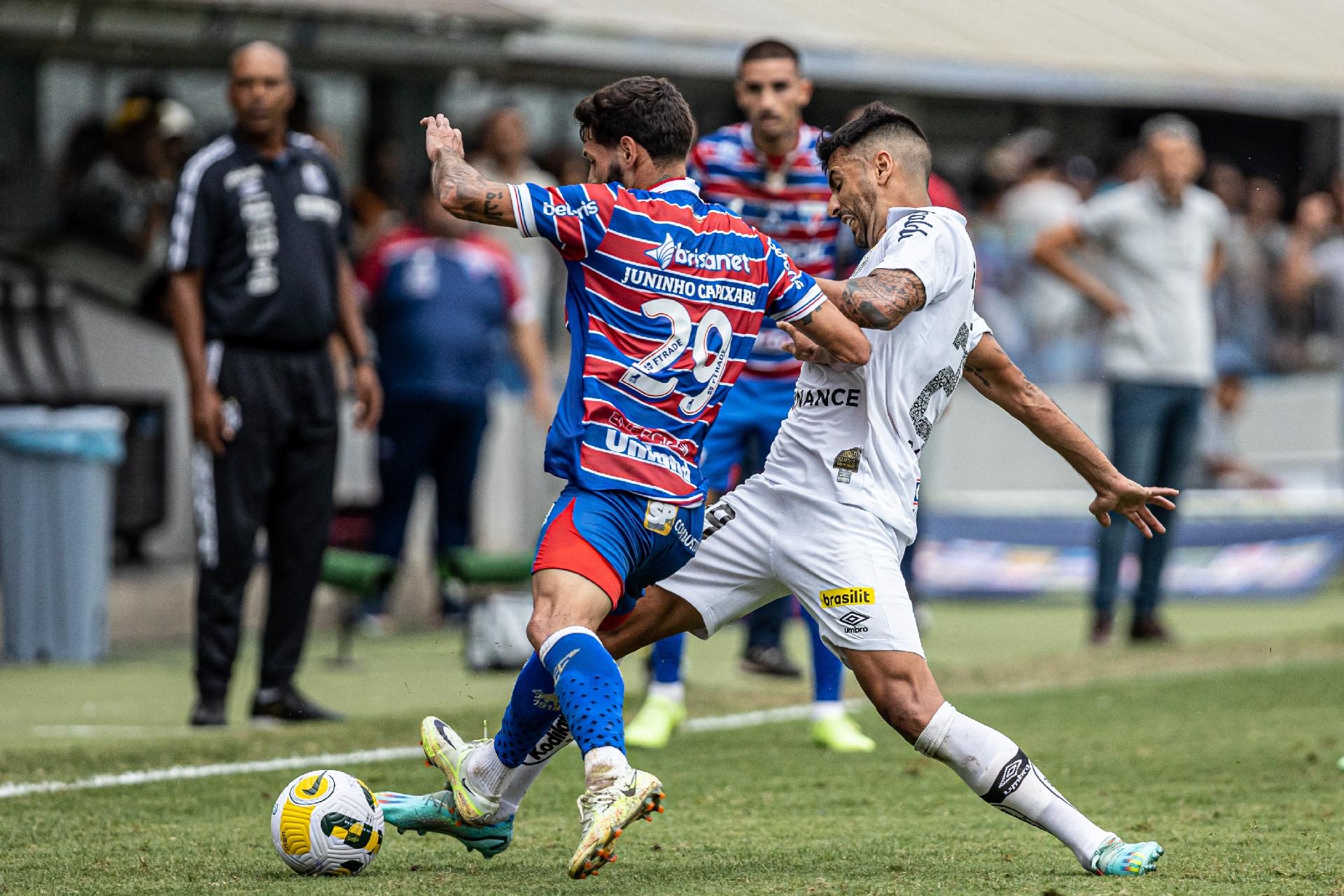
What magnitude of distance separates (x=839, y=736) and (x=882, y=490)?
8.43 feet

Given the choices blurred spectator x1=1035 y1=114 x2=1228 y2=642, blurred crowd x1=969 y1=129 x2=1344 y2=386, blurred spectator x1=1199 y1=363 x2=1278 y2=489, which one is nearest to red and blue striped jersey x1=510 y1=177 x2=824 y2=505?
blurred spectator x1=1035 y1=114 x2=1228 y2=642

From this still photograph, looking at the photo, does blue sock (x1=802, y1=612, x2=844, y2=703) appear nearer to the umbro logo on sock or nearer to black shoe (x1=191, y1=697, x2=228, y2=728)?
black shoe (x1=191, y1=697, x2=228, y2=728)

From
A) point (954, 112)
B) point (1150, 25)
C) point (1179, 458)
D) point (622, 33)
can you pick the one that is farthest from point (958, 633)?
point (1150, 25)

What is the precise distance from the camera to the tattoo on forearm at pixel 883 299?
5035 millimetres

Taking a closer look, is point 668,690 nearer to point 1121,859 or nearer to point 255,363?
point 255,363

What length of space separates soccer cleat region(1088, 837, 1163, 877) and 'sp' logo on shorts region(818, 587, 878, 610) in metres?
0.82

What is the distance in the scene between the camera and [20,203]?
45.2 ft

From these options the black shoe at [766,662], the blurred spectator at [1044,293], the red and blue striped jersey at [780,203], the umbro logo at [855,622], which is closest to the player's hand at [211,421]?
the red and blue striped jersey at [780,203]

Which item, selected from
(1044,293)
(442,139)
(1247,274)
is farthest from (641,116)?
(1247,274)

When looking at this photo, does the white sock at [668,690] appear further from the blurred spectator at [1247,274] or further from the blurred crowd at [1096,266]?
the blurred spectator at [1247,274]

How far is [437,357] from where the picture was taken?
37.9ft

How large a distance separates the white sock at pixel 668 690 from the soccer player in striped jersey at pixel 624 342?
267 cm

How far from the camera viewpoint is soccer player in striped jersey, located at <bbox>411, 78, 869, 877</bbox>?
491 centimetres

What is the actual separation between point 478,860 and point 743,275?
67.5 inches
